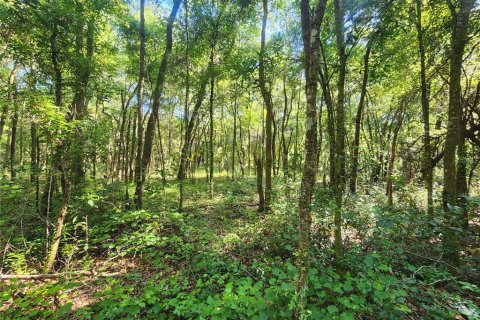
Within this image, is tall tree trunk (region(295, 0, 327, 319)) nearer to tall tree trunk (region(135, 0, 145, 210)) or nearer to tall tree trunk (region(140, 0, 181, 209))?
tall tree trunk (region(135, 0, 145, 210))

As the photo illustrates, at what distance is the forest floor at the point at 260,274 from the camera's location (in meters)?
3.13

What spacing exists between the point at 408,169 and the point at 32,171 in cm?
1293

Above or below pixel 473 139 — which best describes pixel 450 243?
below

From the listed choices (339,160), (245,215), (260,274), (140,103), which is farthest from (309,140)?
(245,215)

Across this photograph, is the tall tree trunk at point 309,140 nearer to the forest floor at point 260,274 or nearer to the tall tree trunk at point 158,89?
the forest floor at point 260,274

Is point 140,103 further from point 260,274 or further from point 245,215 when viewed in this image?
point 260,274

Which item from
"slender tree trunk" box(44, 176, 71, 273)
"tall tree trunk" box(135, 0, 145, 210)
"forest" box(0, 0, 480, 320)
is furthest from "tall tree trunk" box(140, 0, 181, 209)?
"slender tree trunk" box(44, 176, 71, 273)

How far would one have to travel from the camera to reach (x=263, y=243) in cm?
587

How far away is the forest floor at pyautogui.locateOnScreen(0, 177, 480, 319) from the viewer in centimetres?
313

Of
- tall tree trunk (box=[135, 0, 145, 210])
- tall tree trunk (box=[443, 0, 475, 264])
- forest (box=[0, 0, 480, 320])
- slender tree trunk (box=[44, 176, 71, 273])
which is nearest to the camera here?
forest (box=[0, 0, 480, 320])

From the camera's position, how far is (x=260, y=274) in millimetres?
4352

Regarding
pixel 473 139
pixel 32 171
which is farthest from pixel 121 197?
pixel 473 139

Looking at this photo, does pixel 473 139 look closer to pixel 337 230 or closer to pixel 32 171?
pixel 337 230

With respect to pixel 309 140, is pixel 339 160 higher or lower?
lower
